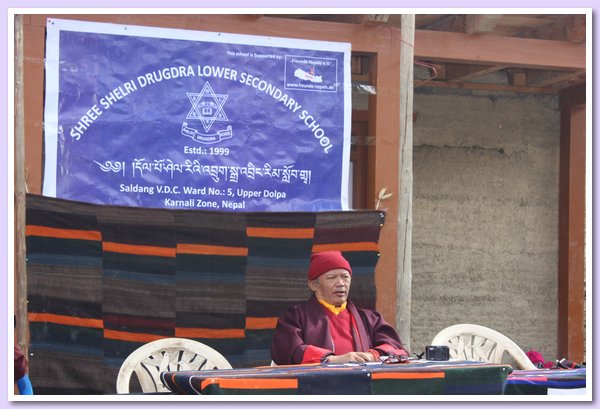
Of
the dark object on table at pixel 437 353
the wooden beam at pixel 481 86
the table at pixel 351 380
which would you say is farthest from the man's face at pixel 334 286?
the wooden beam at pixel 481 86

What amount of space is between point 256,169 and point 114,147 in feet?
3.14

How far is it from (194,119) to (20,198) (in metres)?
1.25

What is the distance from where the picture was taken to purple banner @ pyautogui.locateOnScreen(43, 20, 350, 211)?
6.91 m

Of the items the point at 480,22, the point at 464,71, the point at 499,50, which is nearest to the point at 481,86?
the point at 464,71

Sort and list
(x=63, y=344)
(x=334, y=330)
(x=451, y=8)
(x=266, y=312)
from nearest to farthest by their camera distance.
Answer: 1. (x=451, y=8)
2. (x=334, y=330)
3. (x=63, y=344)
4. (x=266, y=312)

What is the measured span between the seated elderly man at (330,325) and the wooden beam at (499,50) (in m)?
2.21

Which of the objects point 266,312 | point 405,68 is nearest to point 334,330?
point 266,312

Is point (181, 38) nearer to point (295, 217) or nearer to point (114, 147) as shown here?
point (114, 147)

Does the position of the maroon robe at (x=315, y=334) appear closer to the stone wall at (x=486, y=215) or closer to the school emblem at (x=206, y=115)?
the school emblem at (x=206, y=115)

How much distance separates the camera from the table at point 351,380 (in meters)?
4.83

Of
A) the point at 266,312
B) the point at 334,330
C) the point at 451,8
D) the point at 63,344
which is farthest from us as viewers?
the point at 266,312

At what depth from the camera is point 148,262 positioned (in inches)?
279

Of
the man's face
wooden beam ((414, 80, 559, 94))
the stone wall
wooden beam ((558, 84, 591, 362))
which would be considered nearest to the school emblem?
the man's face

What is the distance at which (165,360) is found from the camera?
5.97m
